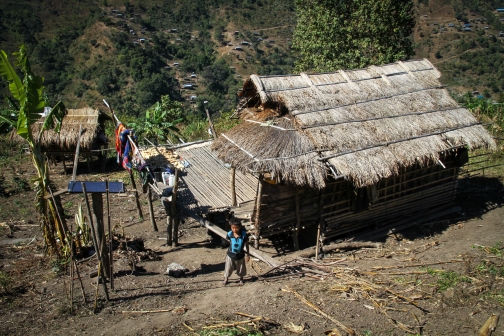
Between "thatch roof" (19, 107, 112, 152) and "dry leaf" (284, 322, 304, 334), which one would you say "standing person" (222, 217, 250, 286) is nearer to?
"dry leaf" (284, 322, 304, 334)

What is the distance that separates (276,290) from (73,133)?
34.1 feet

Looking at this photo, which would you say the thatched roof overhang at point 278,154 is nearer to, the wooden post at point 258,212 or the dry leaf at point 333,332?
the wooden post at point 258,212

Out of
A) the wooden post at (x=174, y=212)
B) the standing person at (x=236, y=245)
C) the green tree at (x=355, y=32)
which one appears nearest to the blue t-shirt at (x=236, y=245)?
the standing person at (x=236, y=245)

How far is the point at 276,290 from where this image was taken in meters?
7.26

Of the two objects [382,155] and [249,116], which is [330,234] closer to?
[382,155]

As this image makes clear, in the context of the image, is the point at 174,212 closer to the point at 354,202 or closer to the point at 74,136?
the point at 354,202

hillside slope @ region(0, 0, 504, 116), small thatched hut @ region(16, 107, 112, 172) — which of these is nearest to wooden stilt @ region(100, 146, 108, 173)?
small thatched hut @ region(16, 107, 112, 172)

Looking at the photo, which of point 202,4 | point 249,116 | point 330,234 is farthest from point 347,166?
point 202,4

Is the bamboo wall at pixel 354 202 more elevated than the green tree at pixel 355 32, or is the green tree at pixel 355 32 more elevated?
the green tree at pixel 355 32

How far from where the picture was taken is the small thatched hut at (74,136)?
14695 mm

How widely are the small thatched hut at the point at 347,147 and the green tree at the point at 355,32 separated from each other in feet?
18.0

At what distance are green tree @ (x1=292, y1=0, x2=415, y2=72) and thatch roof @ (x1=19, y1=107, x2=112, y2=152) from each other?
8.33 metres

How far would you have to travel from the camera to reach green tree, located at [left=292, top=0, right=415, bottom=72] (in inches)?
628

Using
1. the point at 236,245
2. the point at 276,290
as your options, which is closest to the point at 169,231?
the point at 236,245
